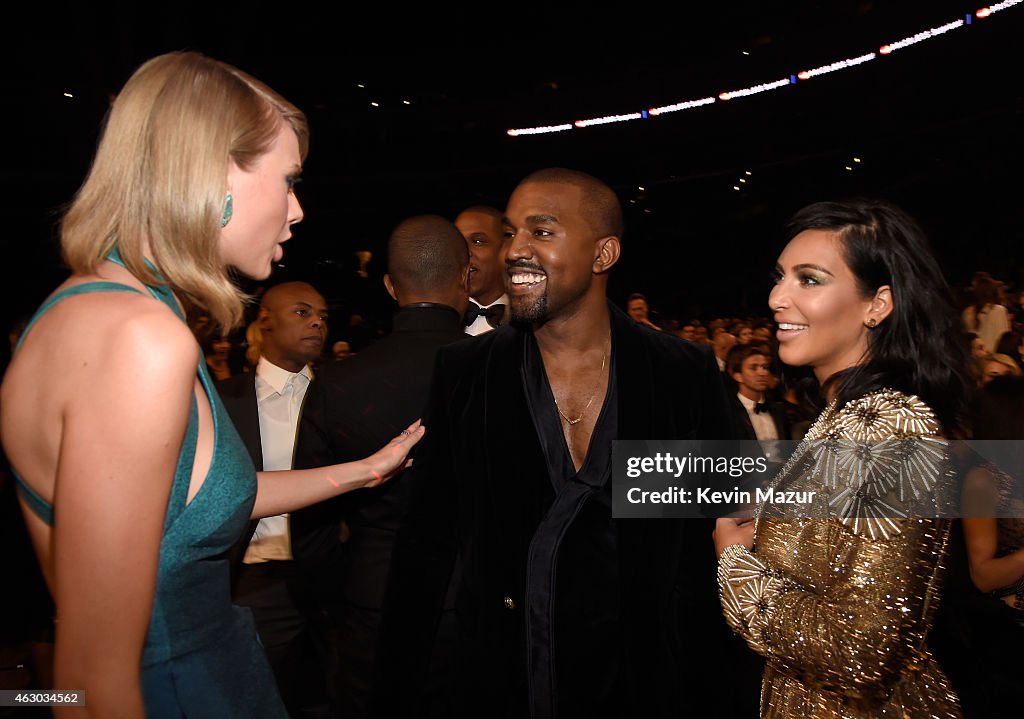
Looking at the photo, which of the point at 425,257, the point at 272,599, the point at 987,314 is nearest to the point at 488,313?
the point at 425,257

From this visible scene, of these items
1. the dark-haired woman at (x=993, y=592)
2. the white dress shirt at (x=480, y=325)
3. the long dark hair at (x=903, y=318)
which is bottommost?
the dark-haired woman at (x=993, y=592)

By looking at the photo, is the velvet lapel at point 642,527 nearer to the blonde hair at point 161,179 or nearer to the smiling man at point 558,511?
the smiling man at point 558,511

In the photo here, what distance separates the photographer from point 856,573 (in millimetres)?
1505

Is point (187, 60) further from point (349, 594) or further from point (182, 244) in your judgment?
point (349, 594)

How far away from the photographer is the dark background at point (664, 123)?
1402 cm

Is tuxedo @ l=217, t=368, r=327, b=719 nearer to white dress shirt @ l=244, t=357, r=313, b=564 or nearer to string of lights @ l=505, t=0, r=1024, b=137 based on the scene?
white dress shirt @ l=244, t=357, r=313, b=564

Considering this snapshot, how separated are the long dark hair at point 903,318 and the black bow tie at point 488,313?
7.09ft

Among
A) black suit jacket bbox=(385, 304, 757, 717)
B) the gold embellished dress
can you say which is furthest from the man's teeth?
the gold embellished dress

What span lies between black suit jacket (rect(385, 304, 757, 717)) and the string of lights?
13113 mm

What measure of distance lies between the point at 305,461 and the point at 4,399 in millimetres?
1605

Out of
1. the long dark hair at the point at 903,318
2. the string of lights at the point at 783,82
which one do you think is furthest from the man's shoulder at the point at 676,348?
the string of lights at the point at 783,82

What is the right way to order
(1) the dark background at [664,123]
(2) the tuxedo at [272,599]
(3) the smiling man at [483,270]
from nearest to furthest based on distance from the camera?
1. (2) the tuxedo at [272,599]
2. (3) the smiling man at [483,270]
3. (1) the dark background at [664,123]

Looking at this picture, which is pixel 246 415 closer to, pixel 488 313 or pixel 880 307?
pixel 488 313

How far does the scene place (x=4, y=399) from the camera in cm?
112
